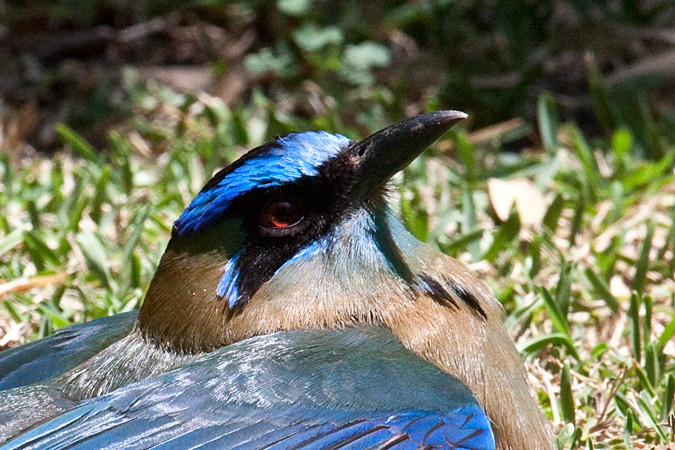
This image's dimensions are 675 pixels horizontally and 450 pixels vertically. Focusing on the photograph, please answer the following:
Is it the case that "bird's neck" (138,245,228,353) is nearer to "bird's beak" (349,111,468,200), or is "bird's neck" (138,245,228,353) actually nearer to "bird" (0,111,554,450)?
"bird" (0,111,554,450)

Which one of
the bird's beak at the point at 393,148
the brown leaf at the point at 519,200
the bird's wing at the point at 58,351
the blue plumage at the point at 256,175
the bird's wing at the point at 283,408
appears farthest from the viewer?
the brown leaf at the point at 519,200

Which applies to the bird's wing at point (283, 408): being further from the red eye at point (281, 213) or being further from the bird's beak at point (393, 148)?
the bird's beak at point (393, 148)

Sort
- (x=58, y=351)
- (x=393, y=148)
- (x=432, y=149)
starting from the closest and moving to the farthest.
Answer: (x=393, y=148) → (x=58, y=351) → (x=432, y=149)

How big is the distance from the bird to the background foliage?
0.67 metres

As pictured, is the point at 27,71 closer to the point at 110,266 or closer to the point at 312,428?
the point at 110,266

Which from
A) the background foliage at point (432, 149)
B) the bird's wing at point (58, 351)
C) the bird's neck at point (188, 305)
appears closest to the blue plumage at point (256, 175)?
the bird's neck at point (188, 305)

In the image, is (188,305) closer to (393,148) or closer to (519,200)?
(393,148)

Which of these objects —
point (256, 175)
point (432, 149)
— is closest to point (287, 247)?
point (256, 175)

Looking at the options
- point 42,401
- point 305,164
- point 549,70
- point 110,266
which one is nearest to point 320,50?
point 549,70

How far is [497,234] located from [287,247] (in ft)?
6.54

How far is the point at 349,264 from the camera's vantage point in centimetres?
337

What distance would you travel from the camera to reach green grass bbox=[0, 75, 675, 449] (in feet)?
13.5

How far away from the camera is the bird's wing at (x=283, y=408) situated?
2.94 meters

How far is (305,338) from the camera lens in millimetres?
3277
